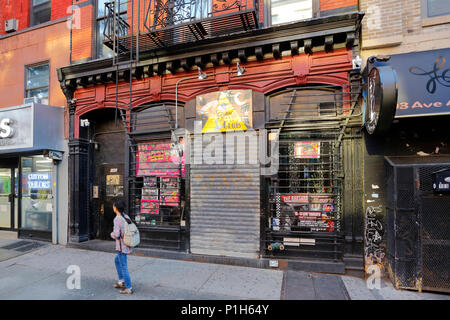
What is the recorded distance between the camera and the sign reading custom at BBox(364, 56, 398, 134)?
13.6ft

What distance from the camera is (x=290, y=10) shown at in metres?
6.43

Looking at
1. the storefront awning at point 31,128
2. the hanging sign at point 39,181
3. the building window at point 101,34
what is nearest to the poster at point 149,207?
the storefront awning at point 31,128

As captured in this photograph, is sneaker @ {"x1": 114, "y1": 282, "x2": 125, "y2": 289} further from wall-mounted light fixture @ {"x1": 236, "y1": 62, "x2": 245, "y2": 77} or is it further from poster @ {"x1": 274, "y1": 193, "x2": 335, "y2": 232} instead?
wall-mounted light fixture @ {"x1": 236, "y1": 62, "x2": 245, "y2": 77}

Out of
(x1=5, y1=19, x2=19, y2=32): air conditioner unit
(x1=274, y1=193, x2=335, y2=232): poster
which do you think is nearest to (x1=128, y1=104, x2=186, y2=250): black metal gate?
(x1=274, y1=193, x2=335, y2=232): poster

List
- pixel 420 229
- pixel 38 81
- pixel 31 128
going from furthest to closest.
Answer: pixel 38 81, pixel 31 128, pixel 420 229

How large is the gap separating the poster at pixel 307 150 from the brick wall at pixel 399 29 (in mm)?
2343

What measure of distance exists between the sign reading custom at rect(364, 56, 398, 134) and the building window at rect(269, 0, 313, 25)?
2378 millimetres

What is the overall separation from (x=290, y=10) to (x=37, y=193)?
9825mm

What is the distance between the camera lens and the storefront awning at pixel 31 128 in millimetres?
7434

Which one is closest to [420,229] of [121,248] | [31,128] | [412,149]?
[412,149]

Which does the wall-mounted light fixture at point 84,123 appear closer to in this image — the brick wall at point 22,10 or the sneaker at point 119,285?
the brick wall at point 22,10

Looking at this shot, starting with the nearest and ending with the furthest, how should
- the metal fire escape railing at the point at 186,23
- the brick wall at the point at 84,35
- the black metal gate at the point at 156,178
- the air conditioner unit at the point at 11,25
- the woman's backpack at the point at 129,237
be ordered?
the woman's backpack at the point at 129,237
the metal fire escape railing at the point at 186,23
the black metal gate at the point at 156,178
the brick wall at the point at 84,35
the air conditioner unit at the point at 11,25

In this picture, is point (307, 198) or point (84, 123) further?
point (84, 123)

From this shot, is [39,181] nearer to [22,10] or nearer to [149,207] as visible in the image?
[149,207]
